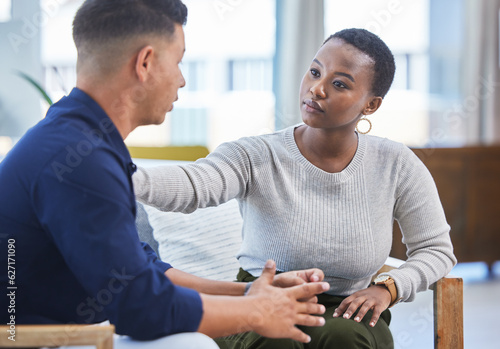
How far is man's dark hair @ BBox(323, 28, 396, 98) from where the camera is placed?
5.15ft

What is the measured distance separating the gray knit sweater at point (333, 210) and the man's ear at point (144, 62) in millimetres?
372

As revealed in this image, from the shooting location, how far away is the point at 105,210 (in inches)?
36.3

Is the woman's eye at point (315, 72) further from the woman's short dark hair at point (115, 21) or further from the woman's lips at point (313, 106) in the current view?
the woman's short dark hair at point (115, 21)

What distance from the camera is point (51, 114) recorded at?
1.06 m

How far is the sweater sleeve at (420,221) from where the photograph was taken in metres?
1.55

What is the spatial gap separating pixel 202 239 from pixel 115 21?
3.02 ft

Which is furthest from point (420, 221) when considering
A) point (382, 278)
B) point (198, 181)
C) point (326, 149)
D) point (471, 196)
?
point (471, 196)

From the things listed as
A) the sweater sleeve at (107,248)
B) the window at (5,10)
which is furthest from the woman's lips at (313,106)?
the window at (5,10)

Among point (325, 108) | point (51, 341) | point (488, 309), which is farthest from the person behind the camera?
point (488, 309)

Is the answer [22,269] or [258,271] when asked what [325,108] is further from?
[22,269]

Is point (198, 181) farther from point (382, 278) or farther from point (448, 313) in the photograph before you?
point (448, 313)

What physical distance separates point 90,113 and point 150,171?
324 millimetres

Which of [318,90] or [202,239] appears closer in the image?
[318,90]

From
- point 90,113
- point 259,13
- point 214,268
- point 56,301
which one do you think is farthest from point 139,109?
point 259,13
